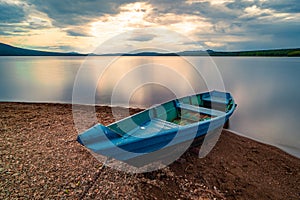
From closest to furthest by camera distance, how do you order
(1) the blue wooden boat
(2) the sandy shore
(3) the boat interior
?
(2) the sandy shore < (1) the blue wooden boat < (3) the boat interior

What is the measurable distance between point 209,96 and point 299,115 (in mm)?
7084

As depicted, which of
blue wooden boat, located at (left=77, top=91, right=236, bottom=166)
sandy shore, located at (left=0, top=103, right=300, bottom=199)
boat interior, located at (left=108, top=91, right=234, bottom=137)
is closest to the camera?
sandy shore, located at (left=0, top=103, right=300, bottom=199)

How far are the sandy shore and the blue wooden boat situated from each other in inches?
25.7

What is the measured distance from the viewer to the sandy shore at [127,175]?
4.02 m

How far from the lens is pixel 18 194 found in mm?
3738

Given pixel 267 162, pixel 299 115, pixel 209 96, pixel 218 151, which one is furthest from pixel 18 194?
pixel 299 115

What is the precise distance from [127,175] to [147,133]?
1.47 metres

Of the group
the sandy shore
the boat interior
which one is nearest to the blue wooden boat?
the boat interior

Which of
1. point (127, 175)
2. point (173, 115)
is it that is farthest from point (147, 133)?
point (173, 115)

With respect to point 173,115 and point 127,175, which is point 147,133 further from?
point 173,115

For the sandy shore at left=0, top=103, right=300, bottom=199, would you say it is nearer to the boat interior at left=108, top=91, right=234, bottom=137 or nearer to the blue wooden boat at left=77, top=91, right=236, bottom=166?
the blue wooden boat at left=77, top=91, right=236, bottom=166

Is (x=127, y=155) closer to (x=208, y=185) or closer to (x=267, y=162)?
(x=208, y=185)

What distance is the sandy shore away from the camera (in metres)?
4.02

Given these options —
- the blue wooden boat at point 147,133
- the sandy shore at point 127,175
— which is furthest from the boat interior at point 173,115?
the sandy shore at point 127,175
